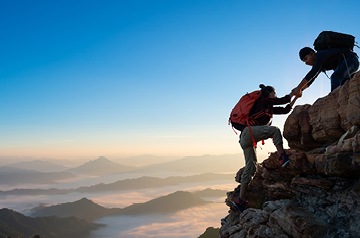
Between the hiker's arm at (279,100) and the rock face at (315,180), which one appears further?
the hiker's arm at (279,100)

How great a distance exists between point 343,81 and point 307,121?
97.5 inches

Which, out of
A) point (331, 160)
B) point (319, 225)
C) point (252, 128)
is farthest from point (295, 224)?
point (252, 128)

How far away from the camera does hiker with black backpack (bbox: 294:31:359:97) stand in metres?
13.0

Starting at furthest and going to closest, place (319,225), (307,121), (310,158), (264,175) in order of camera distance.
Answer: (264,175), (307,121), (310,158), (319,225)

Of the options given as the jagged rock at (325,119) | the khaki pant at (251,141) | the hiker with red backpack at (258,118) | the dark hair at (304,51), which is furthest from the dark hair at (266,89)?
the jagged rock at (325,119)

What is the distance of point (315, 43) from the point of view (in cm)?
1380

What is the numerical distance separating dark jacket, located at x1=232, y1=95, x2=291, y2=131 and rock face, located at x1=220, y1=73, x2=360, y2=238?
1.90 meters

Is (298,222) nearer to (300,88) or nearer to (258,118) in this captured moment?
(258,118)

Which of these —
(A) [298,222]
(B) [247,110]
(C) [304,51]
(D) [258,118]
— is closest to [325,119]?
(D) [258,118]

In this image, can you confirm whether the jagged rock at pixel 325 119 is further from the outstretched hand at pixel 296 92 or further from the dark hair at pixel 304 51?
the dark hair at pixel 304 51

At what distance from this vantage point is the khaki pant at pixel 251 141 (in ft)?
42.1

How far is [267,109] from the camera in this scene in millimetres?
13062

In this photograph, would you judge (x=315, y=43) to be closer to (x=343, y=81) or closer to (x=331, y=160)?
(x=343, y=81)

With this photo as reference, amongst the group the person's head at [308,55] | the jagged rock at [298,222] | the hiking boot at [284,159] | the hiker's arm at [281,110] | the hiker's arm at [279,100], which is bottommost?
the jagged rock at [298,222]
